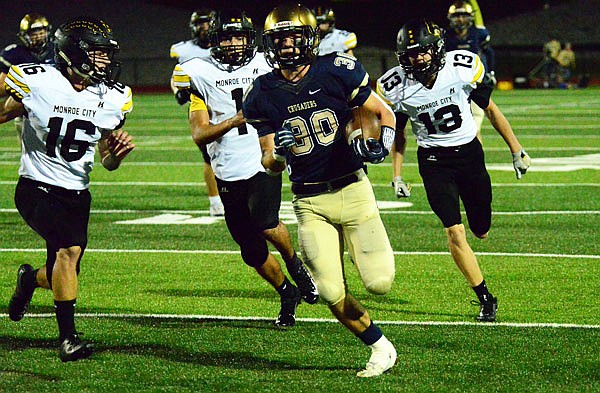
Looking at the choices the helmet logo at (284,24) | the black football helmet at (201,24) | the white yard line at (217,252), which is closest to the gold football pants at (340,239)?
the helmet logo at (284,24)

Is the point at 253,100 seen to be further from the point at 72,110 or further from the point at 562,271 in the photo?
the point at 562,271

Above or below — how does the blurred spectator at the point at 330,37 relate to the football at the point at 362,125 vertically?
below

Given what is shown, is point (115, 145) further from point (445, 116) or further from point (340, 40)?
point (340, 40)

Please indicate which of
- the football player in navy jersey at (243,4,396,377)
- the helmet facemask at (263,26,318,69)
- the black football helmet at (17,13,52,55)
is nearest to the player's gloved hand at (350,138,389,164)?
the football player in navy jersey at (243,4,396,377)

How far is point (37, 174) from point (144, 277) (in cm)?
242

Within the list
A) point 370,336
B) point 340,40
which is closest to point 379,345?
point 370,336

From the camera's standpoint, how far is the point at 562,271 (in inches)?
343

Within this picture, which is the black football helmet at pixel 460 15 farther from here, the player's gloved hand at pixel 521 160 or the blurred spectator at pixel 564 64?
the blurred spectator at pixel 564 64

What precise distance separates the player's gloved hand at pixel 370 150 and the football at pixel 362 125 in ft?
0.74

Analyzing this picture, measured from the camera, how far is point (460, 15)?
47.1 feet

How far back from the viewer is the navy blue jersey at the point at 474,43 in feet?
48.2

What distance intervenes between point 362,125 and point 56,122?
1.55 meters

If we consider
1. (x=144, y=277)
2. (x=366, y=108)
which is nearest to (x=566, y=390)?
(x=366, y=108)

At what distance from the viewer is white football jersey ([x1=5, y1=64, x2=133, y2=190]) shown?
21.0 feet
